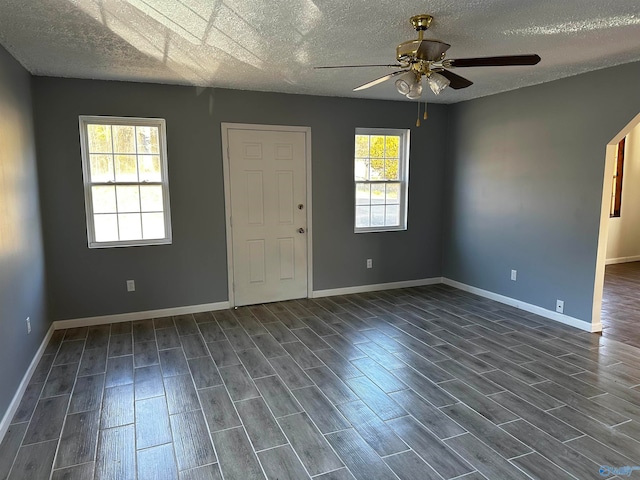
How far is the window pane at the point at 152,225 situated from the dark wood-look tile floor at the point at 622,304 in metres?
4.68

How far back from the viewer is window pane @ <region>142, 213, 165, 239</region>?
456cm

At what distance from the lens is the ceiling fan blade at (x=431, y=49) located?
259cm

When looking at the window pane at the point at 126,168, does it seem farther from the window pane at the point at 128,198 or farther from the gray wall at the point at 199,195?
the gray wall at the point at 199,195

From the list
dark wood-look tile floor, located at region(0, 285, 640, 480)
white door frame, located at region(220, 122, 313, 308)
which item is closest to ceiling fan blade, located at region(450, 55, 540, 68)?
dark wood-look tile floor, located at region(0, 285, 640, 480)

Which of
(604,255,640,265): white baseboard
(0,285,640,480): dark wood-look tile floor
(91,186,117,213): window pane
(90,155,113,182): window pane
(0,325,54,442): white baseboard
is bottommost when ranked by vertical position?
(0,285,640,480): dark wood-look tile floor

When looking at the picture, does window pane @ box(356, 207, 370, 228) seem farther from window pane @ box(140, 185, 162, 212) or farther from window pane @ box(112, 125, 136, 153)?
window pane @ box(112, 125, 136, 153)

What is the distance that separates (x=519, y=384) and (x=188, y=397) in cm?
241

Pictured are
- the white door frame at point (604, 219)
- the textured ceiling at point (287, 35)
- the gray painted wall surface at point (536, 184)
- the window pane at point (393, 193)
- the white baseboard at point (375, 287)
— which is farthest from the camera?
the window pane at point (393, 193)

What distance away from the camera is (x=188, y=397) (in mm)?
2957

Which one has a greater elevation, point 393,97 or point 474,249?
point 393,97

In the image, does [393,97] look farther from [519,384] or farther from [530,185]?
[519,384]

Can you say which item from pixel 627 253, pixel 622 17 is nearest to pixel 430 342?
pixel 622 17

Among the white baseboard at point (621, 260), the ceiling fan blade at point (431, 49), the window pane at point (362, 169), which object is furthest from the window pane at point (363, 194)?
the white baseboard at point (621, 260)

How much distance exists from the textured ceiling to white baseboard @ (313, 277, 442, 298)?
2.65 m
